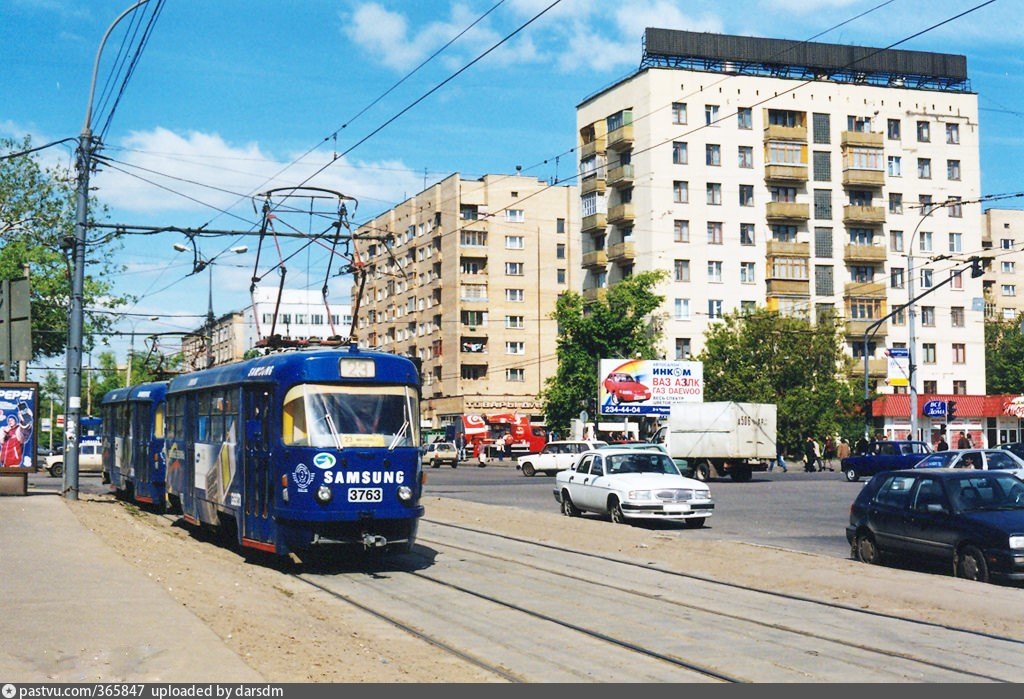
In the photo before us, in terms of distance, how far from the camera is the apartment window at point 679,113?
7575cm

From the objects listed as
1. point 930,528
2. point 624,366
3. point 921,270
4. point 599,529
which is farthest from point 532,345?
point 930,528

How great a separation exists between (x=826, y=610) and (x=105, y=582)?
25.7 ft

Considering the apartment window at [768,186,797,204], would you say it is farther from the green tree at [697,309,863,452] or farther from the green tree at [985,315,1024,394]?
the green tree at [985,315,1024,394]

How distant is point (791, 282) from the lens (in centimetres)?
7944

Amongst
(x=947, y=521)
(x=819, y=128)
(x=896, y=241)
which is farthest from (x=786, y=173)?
(x=947, y=521)

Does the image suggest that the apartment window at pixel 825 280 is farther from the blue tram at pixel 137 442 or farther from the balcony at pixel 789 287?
the blue tram at pixel 137 442

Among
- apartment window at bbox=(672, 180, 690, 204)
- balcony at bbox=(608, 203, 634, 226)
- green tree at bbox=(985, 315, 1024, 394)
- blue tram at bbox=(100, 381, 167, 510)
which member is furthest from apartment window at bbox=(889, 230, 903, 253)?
blue tram at bbox=(100, 381, 167, 510)

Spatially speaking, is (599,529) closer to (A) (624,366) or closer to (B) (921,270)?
(A) (624,366)

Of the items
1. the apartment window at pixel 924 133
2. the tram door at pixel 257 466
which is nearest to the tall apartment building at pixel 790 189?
the apartment window at pixel 924 133

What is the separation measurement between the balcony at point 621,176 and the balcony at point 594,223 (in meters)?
2.41

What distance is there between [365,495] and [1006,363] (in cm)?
9909

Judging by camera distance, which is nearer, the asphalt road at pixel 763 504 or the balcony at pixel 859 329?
the asphalt road at pixel 763 504

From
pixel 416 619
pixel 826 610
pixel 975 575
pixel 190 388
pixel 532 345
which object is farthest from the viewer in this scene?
pixel 532 345

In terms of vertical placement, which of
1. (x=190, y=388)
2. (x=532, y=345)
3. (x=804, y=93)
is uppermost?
(x=804, y=93)
